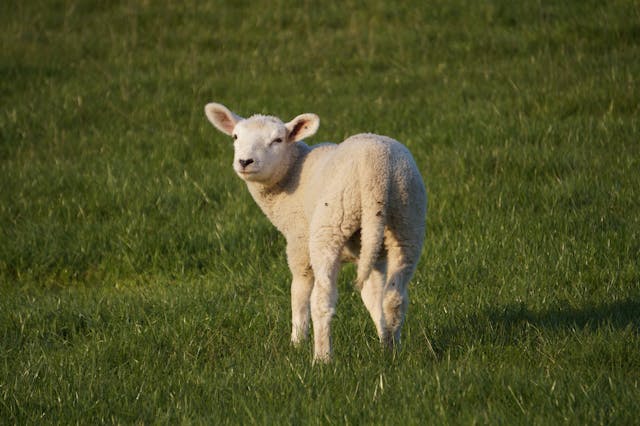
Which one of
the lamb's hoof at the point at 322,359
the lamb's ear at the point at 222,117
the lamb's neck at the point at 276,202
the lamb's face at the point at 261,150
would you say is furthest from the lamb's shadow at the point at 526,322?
the lamb's ear at the point at 222,117

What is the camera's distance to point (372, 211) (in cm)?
471

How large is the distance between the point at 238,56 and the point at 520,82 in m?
3.93

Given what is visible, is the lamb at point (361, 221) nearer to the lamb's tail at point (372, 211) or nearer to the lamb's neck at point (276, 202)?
the lamb's tail at point (372, 211)

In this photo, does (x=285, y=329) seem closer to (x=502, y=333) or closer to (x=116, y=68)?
(x=502, y=333)

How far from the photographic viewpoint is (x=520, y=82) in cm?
1073

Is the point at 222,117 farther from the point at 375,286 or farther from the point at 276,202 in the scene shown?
the point at 375,286

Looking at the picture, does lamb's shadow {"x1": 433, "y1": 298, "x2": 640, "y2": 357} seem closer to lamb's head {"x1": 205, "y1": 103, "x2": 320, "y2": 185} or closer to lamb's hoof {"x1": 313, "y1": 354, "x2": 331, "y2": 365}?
lamb's hoof {"x1": 313, "y1": 354, "x2": 331, "y2": 365}

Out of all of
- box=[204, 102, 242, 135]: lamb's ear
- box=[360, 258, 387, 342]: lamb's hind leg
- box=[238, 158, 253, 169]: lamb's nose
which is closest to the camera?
box=[360, 258, 387, 342]: lamb's hind leg

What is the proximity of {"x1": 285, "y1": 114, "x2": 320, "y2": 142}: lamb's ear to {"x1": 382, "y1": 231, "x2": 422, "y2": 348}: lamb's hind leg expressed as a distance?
1051 mm

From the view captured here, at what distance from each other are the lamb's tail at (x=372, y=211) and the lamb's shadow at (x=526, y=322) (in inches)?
30.6

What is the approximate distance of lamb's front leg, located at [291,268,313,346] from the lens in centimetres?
563

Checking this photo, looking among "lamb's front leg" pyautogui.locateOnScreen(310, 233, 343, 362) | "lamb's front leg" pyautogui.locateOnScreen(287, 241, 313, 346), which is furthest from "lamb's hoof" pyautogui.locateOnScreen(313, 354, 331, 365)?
"lamb's front leg" pyautogui.locateOnScreen(287, 241, 313, 346)

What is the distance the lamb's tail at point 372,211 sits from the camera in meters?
4.69

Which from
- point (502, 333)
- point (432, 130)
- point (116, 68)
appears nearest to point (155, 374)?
point (502, 333)
